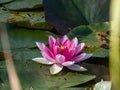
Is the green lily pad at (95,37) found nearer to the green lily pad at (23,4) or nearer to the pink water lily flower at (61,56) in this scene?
the pink water lily flower at (61,56)

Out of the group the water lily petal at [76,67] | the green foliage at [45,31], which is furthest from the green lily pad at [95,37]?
the water lily petal at [76,67]

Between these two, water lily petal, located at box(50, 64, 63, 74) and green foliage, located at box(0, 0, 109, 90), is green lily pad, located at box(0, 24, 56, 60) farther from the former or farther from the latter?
water lily petal, located at box(50, 64, 63, 74)

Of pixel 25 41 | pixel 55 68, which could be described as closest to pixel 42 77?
pixel 55 68

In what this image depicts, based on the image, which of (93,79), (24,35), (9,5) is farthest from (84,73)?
(9,5)

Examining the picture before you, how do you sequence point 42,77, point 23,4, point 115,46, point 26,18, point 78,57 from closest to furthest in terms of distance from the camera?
point 115,46, point 42,77, point 78,57, point 26,18, point 23,4

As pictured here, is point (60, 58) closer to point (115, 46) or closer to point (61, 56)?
point (61, 56)

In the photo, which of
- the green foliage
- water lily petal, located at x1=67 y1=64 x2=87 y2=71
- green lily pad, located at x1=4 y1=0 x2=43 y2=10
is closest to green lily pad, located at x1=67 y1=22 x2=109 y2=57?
the green foliage

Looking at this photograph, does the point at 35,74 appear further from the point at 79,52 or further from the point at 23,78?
the point at 79,52
